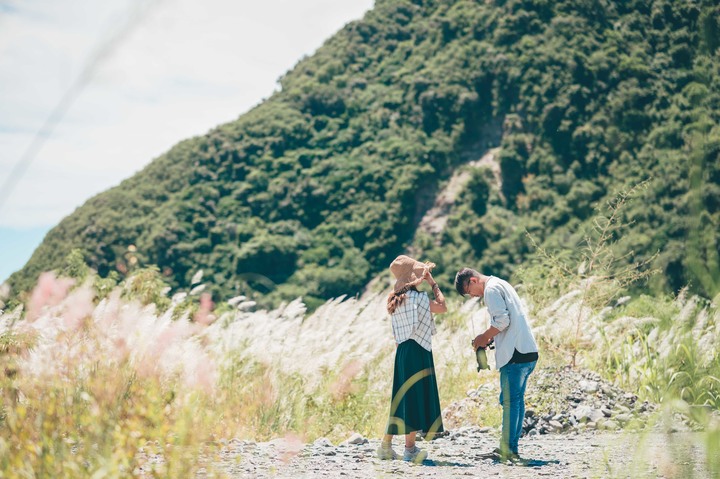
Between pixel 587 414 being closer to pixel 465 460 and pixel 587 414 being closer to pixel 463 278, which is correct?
pixel 465 460

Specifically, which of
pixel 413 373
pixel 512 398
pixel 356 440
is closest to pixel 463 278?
pixel 413 373

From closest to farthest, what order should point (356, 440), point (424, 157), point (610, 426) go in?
point (356, 440)
point (610, 426)
point (424, 157)

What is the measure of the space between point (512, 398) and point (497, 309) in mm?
720

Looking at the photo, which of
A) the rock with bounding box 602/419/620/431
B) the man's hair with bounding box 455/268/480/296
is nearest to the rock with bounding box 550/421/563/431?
the rock with bounding box 602/419/620/431

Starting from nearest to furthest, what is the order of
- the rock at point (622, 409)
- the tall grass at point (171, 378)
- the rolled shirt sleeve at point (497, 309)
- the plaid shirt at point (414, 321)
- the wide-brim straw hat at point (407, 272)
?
1. the tall grass at point (171, 378)
2. the rolled shirt sleeve at point (497, 309)
3. the plaid shirt at point (414, 321)
4. the wide-brim straw hat at point (407, 272)
5. the rock at point (622, 409)

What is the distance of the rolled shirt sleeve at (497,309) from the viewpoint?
546cm

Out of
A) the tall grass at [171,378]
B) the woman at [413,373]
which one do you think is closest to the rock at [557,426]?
the tall grass at [171,378]

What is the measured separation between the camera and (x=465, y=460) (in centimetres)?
567

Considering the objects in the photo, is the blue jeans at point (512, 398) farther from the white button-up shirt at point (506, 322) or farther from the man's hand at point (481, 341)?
the man's hand at point (481, 341)

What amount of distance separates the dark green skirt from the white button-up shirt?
59 cm

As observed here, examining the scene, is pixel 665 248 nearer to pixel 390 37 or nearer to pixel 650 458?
pixel 650 458

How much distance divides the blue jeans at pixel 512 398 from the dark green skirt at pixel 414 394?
1.70 feet

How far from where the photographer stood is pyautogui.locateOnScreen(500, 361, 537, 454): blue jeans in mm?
5531

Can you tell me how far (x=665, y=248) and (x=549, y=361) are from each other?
23.9 metres
